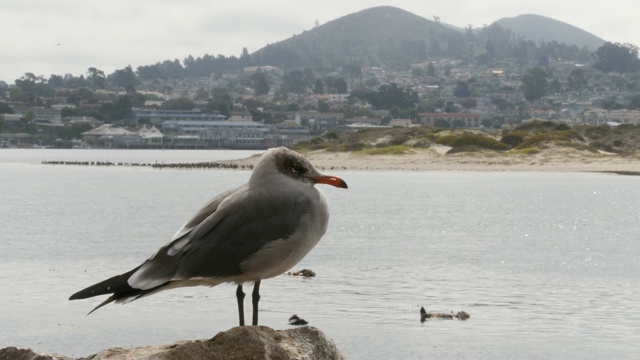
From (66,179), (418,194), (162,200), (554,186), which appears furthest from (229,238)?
(66,179)

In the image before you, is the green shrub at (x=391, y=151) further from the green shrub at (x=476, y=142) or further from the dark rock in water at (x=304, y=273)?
the dark rock in water at (x=304, y=273)

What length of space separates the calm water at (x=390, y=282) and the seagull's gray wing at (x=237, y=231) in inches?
339

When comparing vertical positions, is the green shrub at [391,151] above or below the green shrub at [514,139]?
below

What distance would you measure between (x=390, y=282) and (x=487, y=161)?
66.5 metres

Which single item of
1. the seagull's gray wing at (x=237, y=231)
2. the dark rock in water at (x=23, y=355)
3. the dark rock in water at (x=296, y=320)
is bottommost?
the dark rock in water at (x=296, y=320)

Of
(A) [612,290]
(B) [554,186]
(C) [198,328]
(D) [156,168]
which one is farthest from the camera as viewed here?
(D) [156,168]

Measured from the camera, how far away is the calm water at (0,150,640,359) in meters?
16.8

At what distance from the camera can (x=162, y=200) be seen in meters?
62.3

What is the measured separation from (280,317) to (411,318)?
2.08 m

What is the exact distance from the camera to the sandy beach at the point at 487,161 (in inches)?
3300

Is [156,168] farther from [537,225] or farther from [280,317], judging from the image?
[280,317]

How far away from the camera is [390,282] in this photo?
24.2 meters

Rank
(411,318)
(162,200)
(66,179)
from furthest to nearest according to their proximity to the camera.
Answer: (66,179) < (162,200) < (411,318)

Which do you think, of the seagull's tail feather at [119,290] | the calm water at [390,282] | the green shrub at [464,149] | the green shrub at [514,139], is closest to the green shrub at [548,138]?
the green shrub at [514,139]
